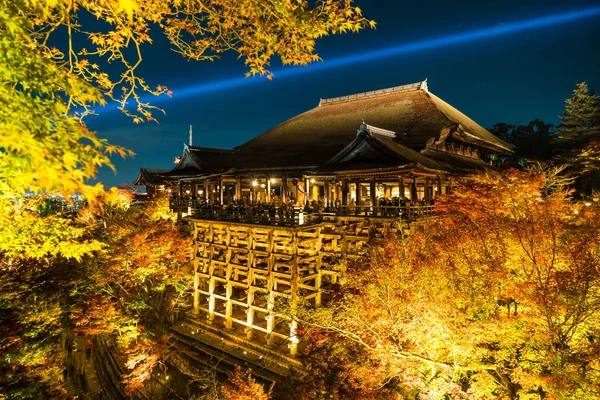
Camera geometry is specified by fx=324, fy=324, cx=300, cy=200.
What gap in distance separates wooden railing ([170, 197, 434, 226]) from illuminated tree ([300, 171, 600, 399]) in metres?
1.92


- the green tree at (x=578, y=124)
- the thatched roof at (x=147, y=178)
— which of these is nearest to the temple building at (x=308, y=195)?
the green tree at (x=578, y=124)

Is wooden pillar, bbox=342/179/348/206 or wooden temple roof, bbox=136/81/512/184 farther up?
wooden temple roof, bbox=136/81/512/184

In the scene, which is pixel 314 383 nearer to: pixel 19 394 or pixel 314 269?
pixel 314 269

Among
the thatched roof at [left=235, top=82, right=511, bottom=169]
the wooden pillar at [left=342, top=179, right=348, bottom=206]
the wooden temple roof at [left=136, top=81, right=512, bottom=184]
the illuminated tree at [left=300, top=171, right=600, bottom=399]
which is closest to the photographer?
the illuminated tree at [left=300, top=171, right=600, bottom=399]

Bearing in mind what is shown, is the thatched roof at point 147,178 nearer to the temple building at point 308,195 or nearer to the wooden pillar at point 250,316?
the temple building at point 308,195

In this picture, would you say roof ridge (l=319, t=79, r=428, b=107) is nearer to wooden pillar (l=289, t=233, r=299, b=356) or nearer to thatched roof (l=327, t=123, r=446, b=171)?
thatched roof (l=327, t=123, r=446, b=171)

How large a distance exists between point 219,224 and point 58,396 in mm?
8913

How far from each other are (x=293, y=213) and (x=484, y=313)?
7.64 meters

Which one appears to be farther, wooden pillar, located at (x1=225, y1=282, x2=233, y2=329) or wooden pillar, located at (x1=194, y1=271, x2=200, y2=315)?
wooden pillar, located at (x1=194, y1=271, x2=200, y2=315)

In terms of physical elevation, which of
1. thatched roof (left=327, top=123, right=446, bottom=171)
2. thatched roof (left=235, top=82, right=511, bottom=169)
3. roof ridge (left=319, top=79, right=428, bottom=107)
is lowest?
thatched roof (left=327, top=123, right=446, bottom=171)

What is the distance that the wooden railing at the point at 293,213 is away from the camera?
13.7m

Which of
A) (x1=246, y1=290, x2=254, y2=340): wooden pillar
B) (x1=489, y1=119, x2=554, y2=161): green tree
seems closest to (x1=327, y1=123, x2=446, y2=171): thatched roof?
(x1=246, y1=290, x2=254, y2=340): wooden pillar

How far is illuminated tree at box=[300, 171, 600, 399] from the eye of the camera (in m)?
7.86

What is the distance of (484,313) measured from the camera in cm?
966
